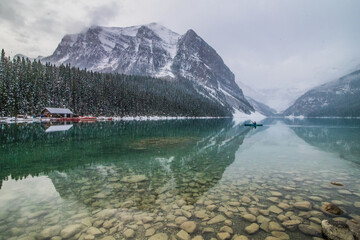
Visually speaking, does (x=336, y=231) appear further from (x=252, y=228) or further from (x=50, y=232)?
(x=50, y=232)

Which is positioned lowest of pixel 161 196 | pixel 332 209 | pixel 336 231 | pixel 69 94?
pixel 161 196

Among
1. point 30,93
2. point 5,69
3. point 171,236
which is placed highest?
point 5,69

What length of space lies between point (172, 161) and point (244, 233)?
11397 mm

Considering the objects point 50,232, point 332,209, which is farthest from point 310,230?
point 50,232

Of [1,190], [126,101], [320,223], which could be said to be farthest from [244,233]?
[126,101]

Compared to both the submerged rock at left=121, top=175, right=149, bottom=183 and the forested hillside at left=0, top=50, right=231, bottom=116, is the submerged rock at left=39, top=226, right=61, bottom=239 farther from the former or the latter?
the forested hillside at left=0, top=50, right=231, bottom=116

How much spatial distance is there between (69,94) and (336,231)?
105782mm

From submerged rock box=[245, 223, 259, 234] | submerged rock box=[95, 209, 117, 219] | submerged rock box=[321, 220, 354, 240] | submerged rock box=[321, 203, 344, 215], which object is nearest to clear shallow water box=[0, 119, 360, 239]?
submerged rock box=[95, 209, 117, 219]

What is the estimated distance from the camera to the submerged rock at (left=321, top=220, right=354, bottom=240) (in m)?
6.14

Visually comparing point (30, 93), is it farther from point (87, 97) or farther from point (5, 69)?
point (87, 97)

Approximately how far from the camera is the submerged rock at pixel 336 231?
6142 millimetres

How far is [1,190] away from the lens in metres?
10.3

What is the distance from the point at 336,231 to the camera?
638cm

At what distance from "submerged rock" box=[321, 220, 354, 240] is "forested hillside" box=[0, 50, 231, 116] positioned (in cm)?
9002
